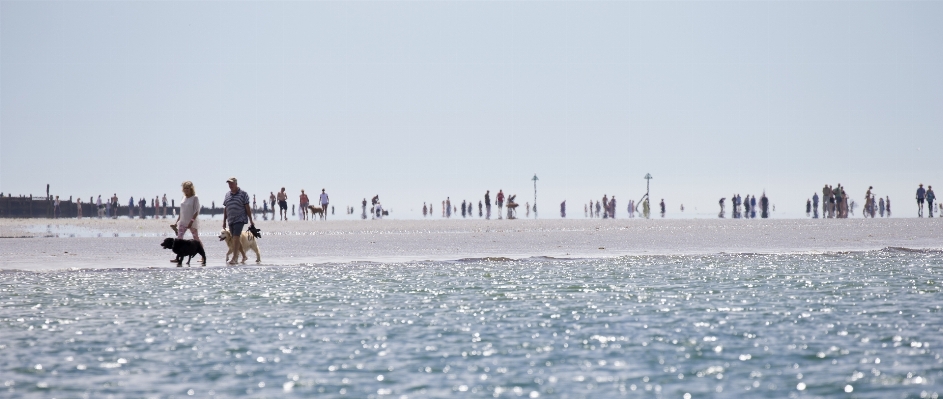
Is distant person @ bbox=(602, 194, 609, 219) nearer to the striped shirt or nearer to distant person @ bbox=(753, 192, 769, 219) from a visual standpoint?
distant person @ bbox=(753, 192, 769, 219)

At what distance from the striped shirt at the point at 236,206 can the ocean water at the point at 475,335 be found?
1800mm

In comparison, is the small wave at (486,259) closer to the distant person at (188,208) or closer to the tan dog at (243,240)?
the tan dog at (243,240)

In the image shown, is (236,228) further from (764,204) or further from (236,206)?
(764,204)

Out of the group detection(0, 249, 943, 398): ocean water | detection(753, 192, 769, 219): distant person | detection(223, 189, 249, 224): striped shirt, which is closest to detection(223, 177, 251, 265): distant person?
detection(223, 189, 249, 224): striped shirt

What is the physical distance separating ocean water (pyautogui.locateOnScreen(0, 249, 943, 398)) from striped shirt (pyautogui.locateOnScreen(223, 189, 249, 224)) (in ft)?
5.91

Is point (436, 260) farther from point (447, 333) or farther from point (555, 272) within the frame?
point (447, 333)

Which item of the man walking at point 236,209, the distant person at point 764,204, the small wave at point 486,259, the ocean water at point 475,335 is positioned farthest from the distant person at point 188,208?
the distant person at point 764,204

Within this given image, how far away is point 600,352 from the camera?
7.34 m

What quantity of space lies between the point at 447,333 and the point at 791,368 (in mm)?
2950

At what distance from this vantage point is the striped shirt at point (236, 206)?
1575 cm

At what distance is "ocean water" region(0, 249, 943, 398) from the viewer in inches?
245

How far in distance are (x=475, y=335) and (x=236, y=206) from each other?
28.2 ft

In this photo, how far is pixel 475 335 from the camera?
819 centimetres

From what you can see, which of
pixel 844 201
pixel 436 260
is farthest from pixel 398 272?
pixel 844 201
